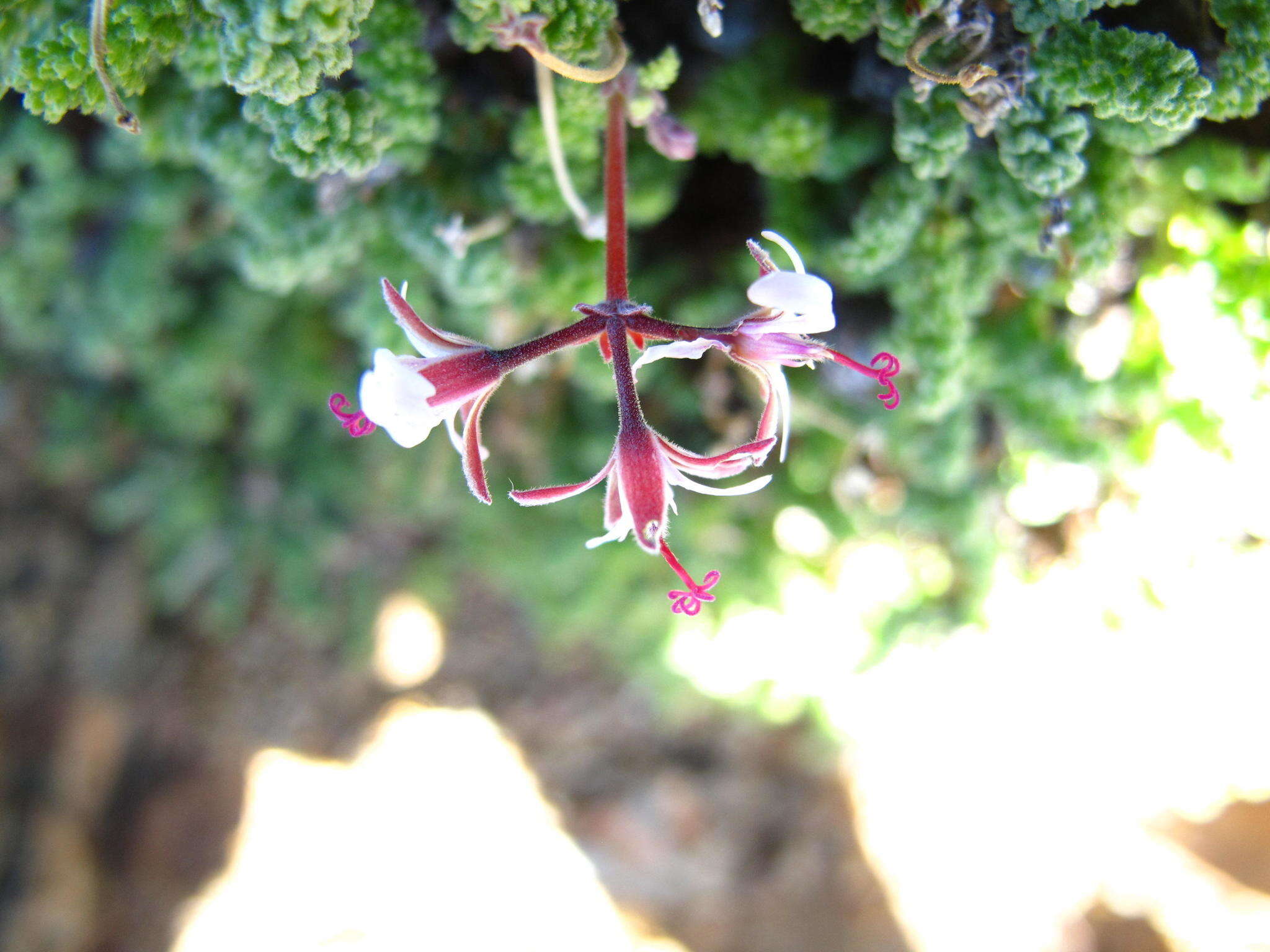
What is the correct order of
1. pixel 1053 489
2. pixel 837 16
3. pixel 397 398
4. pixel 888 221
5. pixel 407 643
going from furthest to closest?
pixel 407 643 → pixel 1053 489 → pixel 888 221 → pixel 837 16 → pixel 397 398

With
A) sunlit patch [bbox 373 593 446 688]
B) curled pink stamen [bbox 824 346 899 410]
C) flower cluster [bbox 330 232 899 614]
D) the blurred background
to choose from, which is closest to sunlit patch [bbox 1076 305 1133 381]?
the blurred background

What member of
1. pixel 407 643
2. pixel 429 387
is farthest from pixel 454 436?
pixel 407 643

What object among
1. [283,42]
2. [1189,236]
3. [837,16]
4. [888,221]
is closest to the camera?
[283,42]

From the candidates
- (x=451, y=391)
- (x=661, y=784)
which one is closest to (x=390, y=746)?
(x=661, y=784)

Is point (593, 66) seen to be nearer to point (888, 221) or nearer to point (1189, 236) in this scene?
point (888, 221)

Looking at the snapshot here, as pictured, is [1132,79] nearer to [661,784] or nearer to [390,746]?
[661,784]

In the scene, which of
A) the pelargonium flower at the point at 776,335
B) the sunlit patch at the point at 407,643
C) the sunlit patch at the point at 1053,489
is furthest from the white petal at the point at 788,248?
the sunlit patch at the point at 407,643
